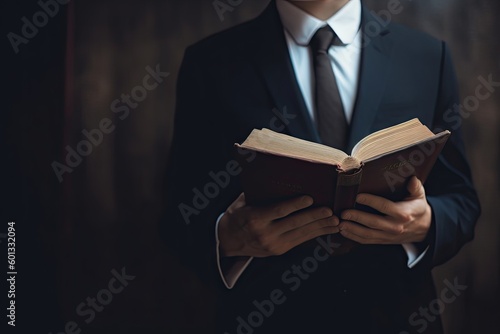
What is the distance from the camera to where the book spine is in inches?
59.6

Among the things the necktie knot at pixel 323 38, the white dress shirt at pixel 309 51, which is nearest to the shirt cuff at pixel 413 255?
the white dress shirt at pixel 309 51

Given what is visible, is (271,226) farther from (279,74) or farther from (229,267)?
(279,74)

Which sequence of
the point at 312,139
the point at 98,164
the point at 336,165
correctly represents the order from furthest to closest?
the point at 98,164, the point at 312,139, the point at 336,165

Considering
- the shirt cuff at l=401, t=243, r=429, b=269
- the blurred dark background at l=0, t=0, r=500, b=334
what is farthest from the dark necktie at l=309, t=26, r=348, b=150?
the shirt cuff at l=401, t=243, r=429, b=269

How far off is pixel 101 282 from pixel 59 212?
239mm

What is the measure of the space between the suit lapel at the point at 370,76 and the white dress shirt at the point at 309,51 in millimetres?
22

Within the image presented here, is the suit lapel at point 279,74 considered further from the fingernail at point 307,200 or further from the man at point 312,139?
the fingernail at point 307,200

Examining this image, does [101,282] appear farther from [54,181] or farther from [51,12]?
[51,12]

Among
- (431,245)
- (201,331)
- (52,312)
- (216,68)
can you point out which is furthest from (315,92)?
(52,312)

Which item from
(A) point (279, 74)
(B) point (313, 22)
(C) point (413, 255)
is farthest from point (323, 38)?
(C) point (413, 255)

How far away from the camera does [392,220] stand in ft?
5.76

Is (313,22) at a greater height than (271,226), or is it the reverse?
(313,22)

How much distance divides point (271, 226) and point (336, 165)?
329 millimetres

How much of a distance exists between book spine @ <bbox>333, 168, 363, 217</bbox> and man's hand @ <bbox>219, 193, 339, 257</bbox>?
0.03 meters
